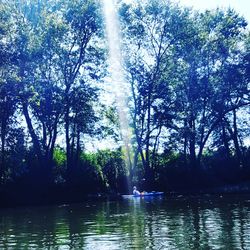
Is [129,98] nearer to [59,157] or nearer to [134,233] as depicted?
[59,157]

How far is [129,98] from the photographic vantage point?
5644cm

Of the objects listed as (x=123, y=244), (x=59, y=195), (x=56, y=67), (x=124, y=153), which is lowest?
(x=123, y=244)

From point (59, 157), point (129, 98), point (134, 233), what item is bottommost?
point (134, 233)

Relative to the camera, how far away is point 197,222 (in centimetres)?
2033

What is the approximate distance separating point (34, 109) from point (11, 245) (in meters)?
30.6

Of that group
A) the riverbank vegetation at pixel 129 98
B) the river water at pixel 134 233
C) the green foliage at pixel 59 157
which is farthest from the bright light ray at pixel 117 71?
the river water at pixel 134 233

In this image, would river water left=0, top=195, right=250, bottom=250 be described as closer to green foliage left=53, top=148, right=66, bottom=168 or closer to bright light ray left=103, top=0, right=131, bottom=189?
green foliage left=53, top=148, right=66, bottom=168

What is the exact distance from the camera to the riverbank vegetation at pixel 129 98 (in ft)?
144

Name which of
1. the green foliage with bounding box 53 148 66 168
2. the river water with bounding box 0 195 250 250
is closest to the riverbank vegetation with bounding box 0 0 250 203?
the green foliage with bounding box 53 148 66 168

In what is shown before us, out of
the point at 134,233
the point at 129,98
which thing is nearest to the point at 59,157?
the point at 129,98

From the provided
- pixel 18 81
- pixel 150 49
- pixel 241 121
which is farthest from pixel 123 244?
pixel 241 121

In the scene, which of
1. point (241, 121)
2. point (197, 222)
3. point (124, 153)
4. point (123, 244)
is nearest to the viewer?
point (123, 244)

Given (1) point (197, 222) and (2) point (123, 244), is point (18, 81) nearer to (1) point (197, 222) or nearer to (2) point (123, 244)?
(1) point (197, 222)

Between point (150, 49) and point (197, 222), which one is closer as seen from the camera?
point (197, 222)
